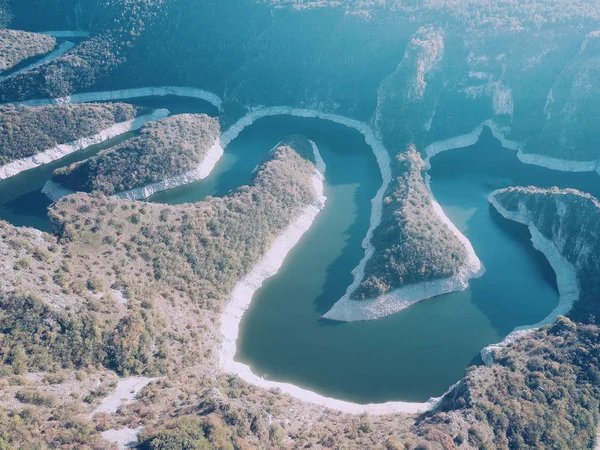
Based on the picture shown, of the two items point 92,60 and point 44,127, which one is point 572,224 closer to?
point 44,127

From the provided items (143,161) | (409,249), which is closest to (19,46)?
(143,161)

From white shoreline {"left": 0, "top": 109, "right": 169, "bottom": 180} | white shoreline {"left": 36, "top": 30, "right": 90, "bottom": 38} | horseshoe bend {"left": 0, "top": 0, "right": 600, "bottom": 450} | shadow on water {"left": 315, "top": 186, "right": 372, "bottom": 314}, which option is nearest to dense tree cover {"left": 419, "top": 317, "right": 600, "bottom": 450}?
horseshoe bend {"left": 0, "top": 0, "right": 600, "bottom": 450}

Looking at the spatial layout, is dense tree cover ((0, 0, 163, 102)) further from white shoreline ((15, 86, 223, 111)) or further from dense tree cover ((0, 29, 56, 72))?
dense tree cover ((0, 29, 56, 72))

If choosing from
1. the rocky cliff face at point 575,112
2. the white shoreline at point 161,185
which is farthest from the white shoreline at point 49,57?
the rocky cliff face at point 575,112

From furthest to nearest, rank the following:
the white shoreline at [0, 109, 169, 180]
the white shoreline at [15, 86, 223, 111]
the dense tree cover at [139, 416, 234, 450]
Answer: the white shoreline at [15, 86, 223, 111]
the white shoreline at [0, 109, 169, 180]
the dense tree cover at [139, 416, 234, 450]

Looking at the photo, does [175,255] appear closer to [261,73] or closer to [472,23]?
[261,73]

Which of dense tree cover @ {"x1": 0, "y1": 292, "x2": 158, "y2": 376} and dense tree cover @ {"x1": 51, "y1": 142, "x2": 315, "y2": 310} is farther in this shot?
dense tree cover @ {"x1": 51, "y1": 142, "x2": 315, "y2": 310}

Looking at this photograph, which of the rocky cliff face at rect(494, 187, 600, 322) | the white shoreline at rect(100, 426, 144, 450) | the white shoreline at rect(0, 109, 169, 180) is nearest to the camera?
the white shoreline at rect(100, 426, 144, 450)
